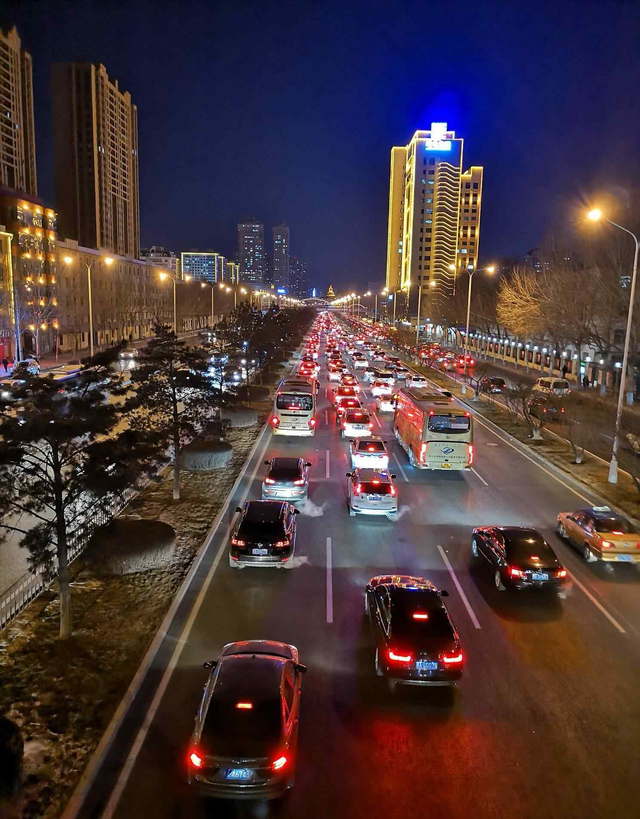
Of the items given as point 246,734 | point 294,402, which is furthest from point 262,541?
point 294,402

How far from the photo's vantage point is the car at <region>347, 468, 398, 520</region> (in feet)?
59.0

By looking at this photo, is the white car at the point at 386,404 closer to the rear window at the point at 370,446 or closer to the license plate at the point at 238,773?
the rear window at the point at 370,446

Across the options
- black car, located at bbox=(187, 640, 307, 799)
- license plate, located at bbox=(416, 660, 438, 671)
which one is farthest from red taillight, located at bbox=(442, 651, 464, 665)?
black car, located at bbox=(187, 640, 307, 799)

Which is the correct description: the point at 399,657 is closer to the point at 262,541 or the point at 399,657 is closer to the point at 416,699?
the point at 416,699

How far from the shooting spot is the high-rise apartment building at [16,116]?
102 m

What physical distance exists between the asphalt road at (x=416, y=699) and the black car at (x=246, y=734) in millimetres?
518

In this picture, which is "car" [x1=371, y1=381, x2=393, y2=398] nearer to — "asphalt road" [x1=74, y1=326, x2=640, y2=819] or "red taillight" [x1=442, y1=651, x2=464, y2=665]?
"asphalt road" [x1=74, y1=326, x2=640, y2=819]

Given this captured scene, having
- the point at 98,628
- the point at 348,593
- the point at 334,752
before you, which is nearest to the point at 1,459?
the point at 98,628

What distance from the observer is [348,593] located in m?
13.3

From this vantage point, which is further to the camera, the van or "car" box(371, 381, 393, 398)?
"car" box(371, 381, 393, 398)

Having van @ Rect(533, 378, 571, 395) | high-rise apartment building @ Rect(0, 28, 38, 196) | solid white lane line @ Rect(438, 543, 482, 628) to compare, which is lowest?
solid white lane line @ Rect(438, 543, 482, 628)

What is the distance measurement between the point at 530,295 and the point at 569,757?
4898 centimetres

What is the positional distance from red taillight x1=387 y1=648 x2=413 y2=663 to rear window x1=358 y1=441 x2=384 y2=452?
13.3 metres

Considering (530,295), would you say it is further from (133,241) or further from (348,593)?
(133,241)
